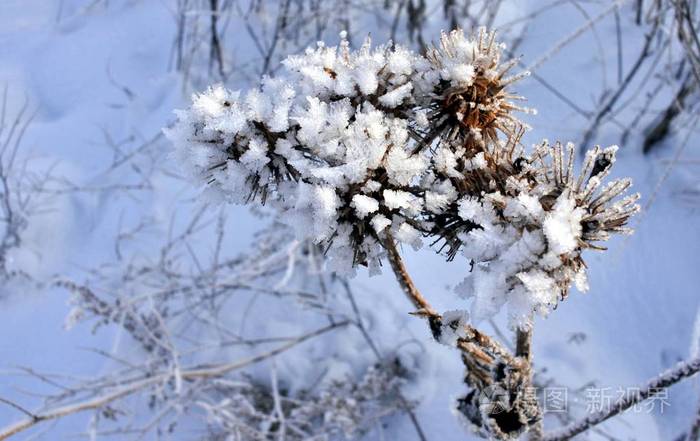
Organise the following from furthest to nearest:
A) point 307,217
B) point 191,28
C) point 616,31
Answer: point 191,28 → point 616,31 → point 307,217

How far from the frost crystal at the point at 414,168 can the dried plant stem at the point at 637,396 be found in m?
0.36

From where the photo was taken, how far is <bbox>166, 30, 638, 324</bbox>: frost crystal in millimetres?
661

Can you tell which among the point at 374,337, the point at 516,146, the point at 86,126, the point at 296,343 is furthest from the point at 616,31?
the point at 86,126

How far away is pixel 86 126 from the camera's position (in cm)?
284

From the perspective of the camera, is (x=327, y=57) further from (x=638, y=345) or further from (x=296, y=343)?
(x=638, y=345)

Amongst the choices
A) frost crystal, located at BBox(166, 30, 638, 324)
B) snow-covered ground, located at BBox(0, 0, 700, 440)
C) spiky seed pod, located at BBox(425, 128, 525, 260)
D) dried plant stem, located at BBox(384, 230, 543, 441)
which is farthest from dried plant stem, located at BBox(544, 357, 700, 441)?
snow-covered ground, located at BBox(0, 0, 700, 440)

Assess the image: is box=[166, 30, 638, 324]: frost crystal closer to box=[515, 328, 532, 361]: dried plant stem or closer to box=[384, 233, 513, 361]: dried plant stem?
box=[384, 233, 513, 361]: dried plant stem

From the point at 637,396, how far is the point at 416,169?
0.62m

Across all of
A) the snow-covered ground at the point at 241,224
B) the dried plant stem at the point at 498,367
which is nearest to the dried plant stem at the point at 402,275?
the dried plant stem at the point at 498,367

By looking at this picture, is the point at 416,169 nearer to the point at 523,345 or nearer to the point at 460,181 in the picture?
the point at 460,181

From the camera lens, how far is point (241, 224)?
2.54 meters

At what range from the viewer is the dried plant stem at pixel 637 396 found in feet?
3.11

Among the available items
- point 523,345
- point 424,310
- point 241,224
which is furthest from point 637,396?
point 241,224

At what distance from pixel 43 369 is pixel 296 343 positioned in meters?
0.92
